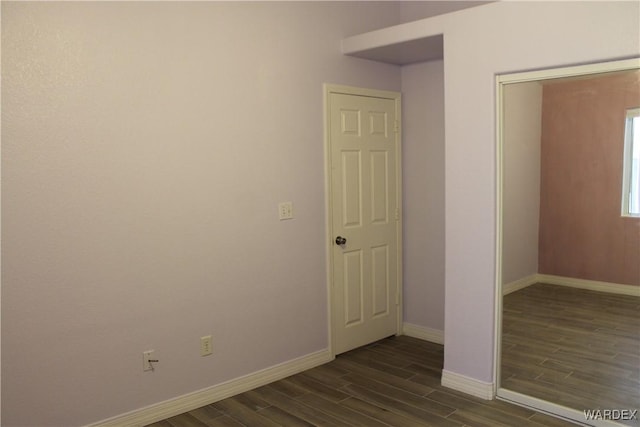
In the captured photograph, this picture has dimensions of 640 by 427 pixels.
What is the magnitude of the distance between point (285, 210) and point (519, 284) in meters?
1.63

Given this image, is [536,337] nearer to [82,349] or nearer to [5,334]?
[82,349]

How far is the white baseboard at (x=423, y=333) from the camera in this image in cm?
444

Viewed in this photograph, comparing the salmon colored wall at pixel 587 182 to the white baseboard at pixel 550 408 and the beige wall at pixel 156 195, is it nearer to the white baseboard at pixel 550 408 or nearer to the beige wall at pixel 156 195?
the white baseboard at pixel 550 408

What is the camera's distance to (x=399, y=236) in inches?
181

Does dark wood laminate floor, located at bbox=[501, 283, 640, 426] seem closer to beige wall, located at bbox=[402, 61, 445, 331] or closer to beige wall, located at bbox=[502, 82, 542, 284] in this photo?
beige wall, located at bbox=[502, 82, 542, 284]

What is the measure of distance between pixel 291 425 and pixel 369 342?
145cm

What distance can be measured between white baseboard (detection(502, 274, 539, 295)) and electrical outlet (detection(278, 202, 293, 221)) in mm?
1514

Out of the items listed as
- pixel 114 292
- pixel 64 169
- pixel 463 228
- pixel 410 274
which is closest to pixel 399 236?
pixel 410 274

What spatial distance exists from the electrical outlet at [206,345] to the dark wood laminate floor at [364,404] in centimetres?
34

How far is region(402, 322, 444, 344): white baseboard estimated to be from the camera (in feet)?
14.6

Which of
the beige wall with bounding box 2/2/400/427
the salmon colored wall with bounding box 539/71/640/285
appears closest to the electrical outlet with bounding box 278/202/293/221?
the beige wall with bounding box 2/2/400/427

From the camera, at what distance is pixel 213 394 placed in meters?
3.43

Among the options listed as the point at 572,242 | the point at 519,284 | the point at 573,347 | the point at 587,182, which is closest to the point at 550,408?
the point at 573,347

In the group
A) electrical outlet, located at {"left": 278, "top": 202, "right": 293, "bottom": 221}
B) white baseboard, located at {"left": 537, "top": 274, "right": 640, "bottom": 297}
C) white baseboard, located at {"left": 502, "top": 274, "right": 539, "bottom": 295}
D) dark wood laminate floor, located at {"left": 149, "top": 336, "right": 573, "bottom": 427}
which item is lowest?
dark wood laminate floor, located at {"left": 149, "top": 336, "right": 573, "bottom": 427}
